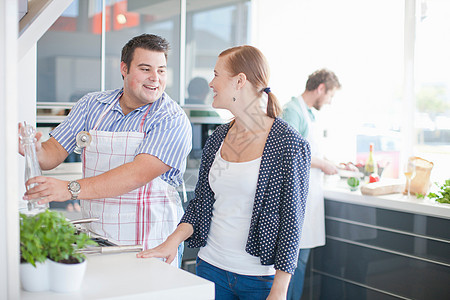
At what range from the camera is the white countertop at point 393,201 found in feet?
8.78

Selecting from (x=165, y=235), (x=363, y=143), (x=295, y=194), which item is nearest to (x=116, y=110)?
(x=165, y=235)

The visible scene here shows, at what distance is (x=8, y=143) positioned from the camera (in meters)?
0.95

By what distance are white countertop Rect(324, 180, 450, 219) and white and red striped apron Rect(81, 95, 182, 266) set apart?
1.42 meters

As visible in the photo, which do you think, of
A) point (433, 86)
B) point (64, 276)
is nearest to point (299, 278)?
point (433, 86)

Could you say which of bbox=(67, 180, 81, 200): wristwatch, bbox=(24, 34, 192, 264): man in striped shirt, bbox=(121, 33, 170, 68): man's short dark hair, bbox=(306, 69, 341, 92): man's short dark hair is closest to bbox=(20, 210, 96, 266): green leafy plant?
bbox=(67, 180, 81, 200): wristwatch

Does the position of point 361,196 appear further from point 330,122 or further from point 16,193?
point 16,193

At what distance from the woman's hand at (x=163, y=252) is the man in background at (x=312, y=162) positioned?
1.60m

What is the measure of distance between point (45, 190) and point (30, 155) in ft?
0.33

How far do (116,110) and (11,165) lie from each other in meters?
1.00

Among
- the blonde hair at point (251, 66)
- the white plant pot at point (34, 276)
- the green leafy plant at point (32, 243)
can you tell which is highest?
the blonde hair at point (251, 66)

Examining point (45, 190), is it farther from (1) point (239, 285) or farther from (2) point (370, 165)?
(2) point (370, 165)

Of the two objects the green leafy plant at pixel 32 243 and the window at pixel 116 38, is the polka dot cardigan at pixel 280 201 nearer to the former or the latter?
the green leafy plant at pixel 32 243

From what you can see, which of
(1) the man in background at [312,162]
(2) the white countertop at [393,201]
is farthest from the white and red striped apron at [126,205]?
(2) the white countertop at [393,201]

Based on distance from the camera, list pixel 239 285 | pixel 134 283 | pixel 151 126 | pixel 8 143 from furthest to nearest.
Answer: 1. pixel 151 126
2. pixel 239 285
3. pixel 134 283
4. pixel 8 143
